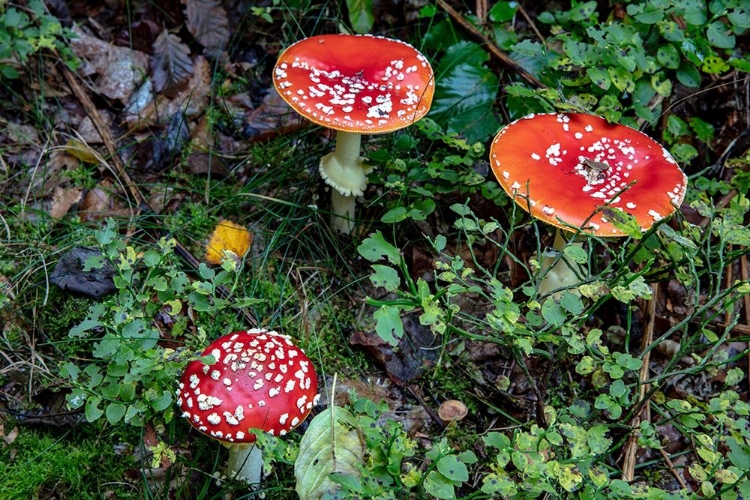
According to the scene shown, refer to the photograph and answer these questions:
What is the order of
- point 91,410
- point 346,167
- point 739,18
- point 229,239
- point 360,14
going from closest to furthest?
point 91,410 < point 739,18 < point 346,167 < point 229,239 < point 360,14

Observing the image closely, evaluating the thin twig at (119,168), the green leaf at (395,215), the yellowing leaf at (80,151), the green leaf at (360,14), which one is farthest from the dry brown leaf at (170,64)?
the green leaf at (395,215)

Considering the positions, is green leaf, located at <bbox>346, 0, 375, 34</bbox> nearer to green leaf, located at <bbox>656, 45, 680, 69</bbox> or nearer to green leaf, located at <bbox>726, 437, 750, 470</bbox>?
green leaf, located at <bbox>656, 45, 680, 69</bbox>

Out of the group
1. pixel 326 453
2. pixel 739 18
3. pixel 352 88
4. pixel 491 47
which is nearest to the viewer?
pixel 326 453

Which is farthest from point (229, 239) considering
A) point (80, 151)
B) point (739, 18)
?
point (739, 18)

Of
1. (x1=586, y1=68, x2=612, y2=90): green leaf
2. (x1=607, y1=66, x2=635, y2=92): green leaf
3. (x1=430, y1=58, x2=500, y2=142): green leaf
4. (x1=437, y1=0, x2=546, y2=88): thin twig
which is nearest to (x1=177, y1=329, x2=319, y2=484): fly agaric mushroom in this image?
(x1=430, y1=58, x2=500, y2=142): green leaf

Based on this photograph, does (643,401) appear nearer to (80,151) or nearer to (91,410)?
(91,410)

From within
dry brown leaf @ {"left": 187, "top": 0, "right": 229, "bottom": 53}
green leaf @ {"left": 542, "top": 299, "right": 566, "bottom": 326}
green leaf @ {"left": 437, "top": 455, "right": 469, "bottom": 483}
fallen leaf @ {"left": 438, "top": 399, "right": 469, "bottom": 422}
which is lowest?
fallen leaf @ {"left": 438, "top": 399, "right": 469, "bottom": 422}

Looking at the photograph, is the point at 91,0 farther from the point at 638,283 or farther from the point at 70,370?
the point at 638,283

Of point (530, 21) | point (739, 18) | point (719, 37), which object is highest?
point (739, 18)
